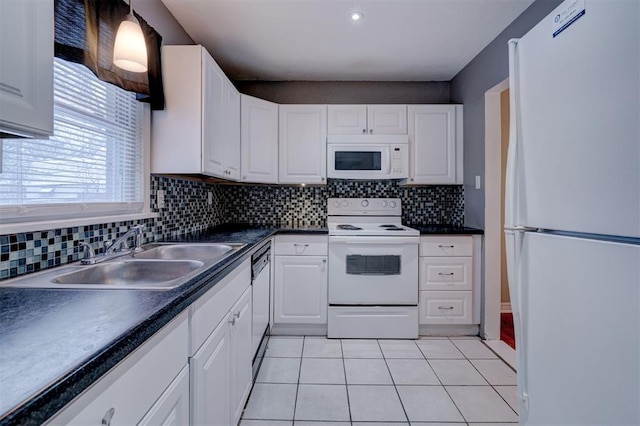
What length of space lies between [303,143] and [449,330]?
7.04ft

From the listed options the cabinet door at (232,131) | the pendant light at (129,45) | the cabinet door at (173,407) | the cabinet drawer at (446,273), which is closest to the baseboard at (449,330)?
the cabinet drawer at (446,273)

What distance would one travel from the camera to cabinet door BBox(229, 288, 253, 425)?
1.37 m

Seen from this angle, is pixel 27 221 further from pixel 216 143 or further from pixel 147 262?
pixel 216 143

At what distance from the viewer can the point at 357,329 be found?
2.55m

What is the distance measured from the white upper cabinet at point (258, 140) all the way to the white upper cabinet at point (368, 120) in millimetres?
555

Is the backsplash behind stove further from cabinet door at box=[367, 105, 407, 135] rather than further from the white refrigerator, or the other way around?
the white refrigerator

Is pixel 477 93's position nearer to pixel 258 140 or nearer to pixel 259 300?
pixel 258 140

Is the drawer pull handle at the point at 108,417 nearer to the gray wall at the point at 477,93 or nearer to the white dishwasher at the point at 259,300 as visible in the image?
the white dishwasher at the point at 259,300

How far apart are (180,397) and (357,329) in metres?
1.89

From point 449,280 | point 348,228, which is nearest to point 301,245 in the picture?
point 348,228

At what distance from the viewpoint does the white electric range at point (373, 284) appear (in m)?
2.54

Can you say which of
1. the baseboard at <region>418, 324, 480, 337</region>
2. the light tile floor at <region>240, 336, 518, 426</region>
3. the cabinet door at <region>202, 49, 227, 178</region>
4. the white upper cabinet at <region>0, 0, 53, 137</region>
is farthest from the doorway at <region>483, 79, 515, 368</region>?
the white upper cabinet at <region>0, 0, 53, 137</region>

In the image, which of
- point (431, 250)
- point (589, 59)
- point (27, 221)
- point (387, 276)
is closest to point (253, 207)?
point (387, 276)

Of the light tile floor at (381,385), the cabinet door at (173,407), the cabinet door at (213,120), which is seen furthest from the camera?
the cabinet door at (213,120)
